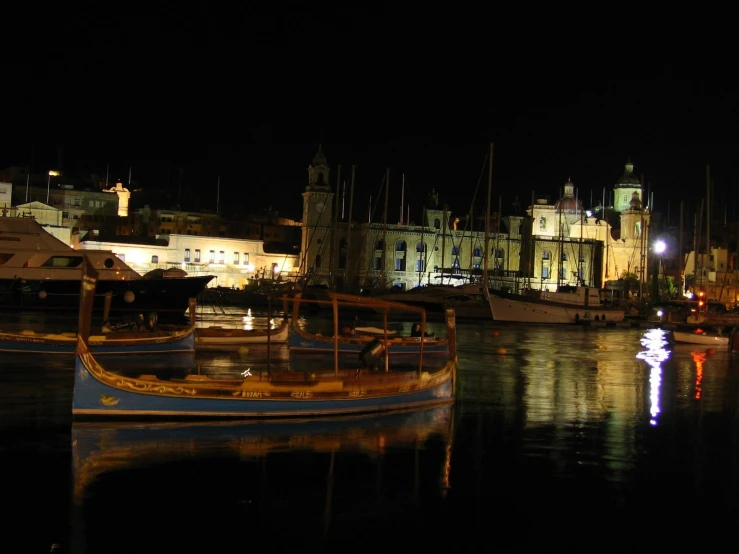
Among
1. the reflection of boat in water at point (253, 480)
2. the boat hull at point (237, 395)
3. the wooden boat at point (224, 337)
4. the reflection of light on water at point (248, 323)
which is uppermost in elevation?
the reflection of light on water at point (248, 323)

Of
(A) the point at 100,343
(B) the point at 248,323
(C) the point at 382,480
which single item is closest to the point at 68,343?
(A) the point at 100,343

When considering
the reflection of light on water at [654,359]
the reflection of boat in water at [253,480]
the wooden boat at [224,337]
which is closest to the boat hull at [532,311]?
the reflection of light on water at [654,359]

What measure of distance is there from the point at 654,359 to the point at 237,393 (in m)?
22.4

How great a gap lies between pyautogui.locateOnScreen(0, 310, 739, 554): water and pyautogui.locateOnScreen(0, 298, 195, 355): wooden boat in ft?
18.4

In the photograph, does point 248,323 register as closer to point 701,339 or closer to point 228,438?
point 701,339

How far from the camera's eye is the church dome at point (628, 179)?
11494cm

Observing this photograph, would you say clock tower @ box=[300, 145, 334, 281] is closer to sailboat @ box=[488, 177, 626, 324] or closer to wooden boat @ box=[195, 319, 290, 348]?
sailboat @ box=[488, 177, 626, 324]

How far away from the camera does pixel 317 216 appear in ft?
280

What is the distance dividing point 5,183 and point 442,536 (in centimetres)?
7763

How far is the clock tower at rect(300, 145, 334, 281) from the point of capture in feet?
278

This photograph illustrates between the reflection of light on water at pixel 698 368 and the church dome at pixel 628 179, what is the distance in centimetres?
8115

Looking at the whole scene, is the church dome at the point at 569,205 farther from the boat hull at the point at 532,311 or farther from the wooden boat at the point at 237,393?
the wooden boat at the point at 237,393

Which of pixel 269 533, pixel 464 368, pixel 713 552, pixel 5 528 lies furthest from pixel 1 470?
pixel 464 368

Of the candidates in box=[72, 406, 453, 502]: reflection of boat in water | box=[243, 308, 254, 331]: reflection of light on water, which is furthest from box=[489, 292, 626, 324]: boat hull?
box=[72, 406, 453, 502]: reflection of boat in water
